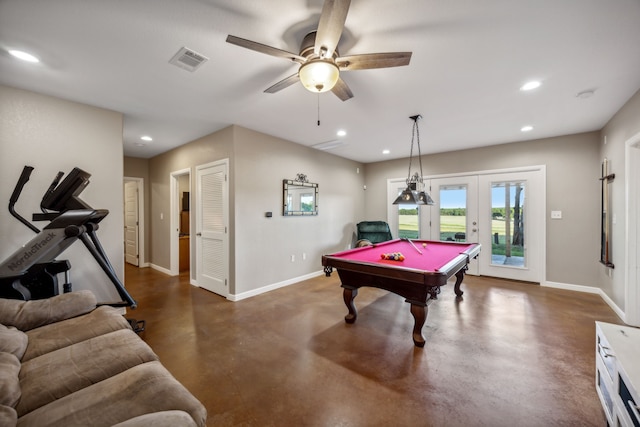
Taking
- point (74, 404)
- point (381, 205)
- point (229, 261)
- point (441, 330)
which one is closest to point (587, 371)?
point (441, 330)

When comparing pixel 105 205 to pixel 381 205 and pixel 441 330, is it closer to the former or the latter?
pixel 441 330

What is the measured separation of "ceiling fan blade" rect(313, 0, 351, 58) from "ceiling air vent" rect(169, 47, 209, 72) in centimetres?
112

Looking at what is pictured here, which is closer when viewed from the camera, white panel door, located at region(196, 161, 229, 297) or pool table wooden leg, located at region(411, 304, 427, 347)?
pool table wooden leg, located at region(411, 304, 427, 347)

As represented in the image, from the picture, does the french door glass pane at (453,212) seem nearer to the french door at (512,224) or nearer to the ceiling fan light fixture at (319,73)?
the french door at (512,224)

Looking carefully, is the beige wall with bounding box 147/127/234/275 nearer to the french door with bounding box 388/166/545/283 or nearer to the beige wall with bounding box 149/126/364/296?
the beige wall with bounding box 149/126/364/296

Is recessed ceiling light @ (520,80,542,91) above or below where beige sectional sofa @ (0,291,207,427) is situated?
above

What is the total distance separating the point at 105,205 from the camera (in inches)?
118

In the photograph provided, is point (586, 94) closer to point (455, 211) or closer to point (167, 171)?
point (455, 211)

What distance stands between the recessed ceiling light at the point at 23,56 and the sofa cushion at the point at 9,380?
2.25 metres

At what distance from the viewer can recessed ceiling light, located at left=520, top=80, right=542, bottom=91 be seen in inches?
97.3

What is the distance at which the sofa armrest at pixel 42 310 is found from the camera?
5.46 feet

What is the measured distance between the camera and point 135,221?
5711mm

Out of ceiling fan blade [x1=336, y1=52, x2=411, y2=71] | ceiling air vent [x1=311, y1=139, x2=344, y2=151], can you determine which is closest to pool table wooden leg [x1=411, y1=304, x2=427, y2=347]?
ceiling fan blade [x1=336, y1=52, x2=411, y2=71]

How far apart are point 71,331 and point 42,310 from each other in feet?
1.22
